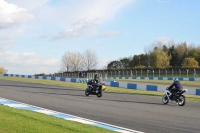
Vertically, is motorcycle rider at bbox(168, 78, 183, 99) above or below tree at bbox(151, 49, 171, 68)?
below

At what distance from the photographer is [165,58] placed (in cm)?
9238

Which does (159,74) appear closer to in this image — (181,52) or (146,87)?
(146,87)

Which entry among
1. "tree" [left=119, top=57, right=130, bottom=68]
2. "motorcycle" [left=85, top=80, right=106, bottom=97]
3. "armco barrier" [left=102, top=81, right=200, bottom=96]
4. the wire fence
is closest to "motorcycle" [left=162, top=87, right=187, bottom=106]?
"motorcycle" [left=85, top=80, right=106, bottom=97]

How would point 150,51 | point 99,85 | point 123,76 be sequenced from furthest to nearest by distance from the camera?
point 150,51, point 123,76, point 99,85

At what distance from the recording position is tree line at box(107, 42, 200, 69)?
9118 cm

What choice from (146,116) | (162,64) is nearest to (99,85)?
(146,116)

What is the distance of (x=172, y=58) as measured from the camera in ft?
329

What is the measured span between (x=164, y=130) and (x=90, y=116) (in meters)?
3.42

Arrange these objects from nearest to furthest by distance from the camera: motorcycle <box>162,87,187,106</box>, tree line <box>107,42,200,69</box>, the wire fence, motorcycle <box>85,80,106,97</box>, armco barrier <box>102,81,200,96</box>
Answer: motorcycle <box>162,87,187,106</box> → motorcycle <box>85,80,106,97</box> → armco barrier <box>102,81,200,96</box> → the wire fence → tree line <box>107,42,200,69</box>

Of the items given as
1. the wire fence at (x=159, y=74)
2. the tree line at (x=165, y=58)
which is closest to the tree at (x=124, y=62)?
the tree line at (x=165, y=58)

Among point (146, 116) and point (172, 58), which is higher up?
point (172, 58)

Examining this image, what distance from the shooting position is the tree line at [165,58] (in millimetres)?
91181

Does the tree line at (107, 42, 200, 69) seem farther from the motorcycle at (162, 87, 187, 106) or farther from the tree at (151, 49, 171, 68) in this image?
the motorcycle at (162, 87, 187, 106)

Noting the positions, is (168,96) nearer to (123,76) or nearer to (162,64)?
(123,76)
